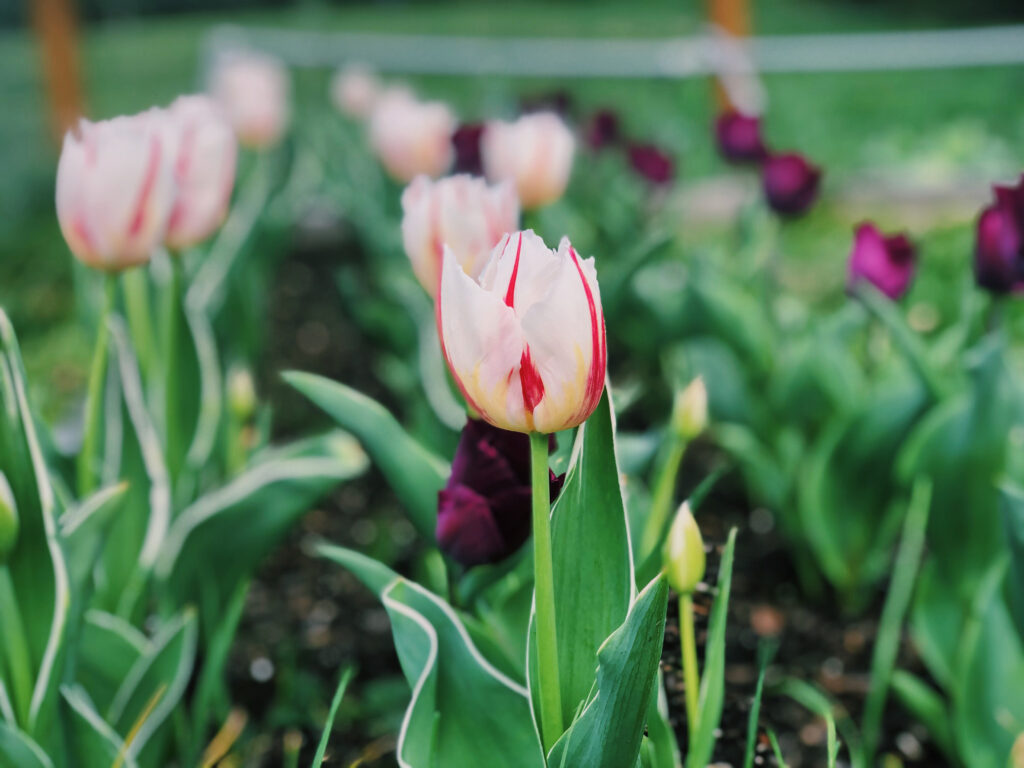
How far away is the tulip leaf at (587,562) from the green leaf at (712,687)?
112 millimetres

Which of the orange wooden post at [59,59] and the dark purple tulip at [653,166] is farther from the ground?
the orange wooden post at [59,59]

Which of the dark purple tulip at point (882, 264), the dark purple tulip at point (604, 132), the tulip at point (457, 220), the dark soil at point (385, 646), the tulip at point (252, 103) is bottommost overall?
the dark soil at point (385, 646)

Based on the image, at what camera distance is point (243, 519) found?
3.93 ft

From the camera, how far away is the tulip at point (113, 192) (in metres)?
1.04

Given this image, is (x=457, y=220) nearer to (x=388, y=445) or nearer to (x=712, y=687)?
(x=388, y=445)

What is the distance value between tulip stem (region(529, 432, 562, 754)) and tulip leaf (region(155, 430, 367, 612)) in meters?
0.46

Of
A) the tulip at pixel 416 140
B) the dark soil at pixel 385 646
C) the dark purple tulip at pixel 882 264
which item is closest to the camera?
the dark soil at pixel 385 646

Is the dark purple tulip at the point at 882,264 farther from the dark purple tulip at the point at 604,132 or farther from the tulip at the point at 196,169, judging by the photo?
the dark purple tulip at the point at 604,132

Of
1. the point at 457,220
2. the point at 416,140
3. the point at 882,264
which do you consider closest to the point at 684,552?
the point at 457,220

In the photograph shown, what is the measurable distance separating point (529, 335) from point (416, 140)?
167 centimetres

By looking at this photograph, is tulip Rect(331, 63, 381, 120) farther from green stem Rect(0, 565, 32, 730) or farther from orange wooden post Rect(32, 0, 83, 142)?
green stem Rect(0, 565, 32, 730)

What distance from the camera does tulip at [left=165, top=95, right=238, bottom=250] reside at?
4.07ft

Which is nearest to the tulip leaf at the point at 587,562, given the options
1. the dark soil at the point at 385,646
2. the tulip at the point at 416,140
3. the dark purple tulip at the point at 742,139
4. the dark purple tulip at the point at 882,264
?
the dark soil at the point at 385,646

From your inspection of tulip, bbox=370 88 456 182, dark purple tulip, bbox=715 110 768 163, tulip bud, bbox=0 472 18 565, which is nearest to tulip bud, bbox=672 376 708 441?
tulip bud, bbox=0 472 18 565
